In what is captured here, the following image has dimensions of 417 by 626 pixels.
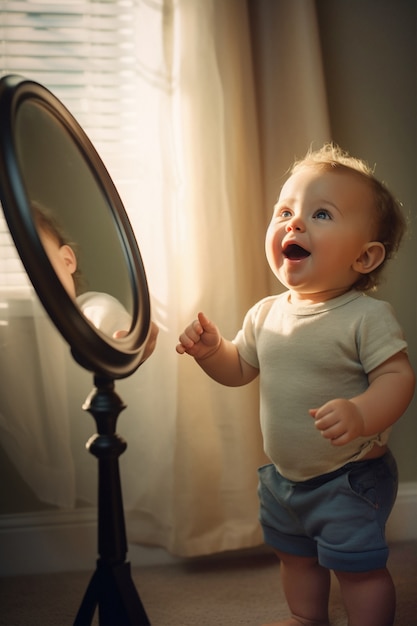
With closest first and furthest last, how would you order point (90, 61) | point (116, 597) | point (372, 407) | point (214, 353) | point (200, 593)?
point (116, 597) < point (372, 407) < point (214, 353) < point (200, 593) < point (90, 61)

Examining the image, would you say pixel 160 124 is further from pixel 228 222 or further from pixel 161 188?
pixel 228 222

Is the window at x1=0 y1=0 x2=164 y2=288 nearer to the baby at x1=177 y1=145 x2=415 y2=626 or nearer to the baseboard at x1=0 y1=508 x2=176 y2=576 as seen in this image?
the baby at x1=177 y1=145 x2=415 y2=626

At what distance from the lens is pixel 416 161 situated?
5.67 feet

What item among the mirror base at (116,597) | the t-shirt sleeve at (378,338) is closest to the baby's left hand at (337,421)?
the t-shirt sleeve at (378,338)

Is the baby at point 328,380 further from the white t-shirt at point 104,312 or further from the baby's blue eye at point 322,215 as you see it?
the white t-shirt at point 104,312

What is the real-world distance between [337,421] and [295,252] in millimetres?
351

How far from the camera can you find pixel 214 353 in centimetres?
133

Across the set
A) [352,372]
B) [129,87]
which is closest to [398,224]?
[352,372]

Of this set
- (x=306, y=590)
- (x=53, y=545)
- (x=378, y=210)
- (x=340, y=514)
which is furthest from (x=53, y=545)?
(x=378, y=210)

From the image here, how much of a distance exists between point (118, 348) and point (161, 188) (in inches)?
26.3

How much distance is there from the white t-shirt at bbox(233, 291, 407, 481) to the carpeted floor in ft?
1.17

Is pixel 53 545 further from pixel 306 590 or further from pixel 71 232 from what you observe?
pixel 71 232

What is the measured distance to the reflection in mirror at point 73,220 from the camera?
945mm

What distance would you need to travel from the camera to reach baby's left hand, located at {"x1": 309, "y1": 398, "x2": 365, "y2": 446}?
1.03 metres
